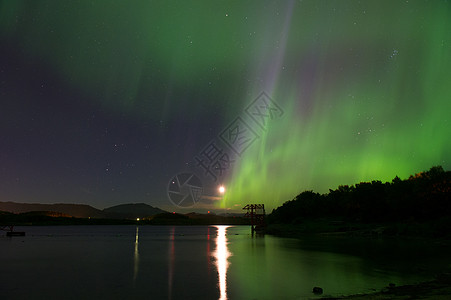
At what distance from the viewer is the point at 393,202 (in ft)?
328

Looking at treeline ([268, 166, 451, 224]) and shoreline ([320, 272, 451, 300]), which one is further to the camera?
treeline ([268, 166, 451, 224])

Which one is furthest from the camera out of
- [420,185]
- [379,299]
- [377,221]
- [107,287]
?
[377,221]

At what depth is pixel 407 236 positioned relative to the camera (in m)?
81.9

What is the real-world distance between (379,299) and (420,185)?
82.9 metres

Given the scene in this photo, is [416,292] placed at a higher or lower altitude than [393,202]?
lower

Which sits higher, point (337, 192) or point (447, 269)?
point (337, 192)

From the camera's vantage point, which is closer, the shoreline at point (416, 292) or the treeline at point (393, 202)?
the shoreline at point (416, 292)

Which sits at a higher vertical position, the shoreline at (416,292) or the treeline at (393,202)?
the treeline at (393,202)

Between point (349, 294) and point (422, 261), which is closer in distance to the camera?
point (349, 294)

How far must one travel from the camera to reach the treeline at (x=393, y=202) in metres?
85.9

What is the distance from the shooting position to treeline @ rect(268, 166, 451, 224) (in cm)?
8588

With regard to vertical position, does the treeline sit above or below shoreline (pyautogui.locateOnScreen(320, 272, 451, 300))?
above

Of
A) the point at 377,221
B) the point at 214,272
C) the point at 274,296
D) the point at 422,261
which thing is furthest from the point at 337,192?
the point at 274,296

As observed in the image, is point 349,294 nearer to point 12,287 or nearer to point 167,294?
point 167,294
